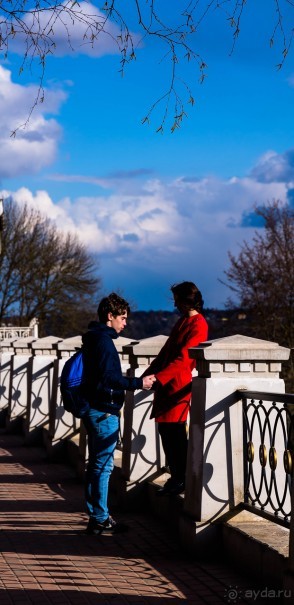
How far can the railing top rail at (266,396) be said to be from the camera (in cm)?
641

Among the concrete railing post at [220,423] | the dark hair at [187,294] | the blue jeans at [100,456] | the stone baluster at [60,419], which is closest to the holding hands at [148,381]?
the blue jeans at [100,456]

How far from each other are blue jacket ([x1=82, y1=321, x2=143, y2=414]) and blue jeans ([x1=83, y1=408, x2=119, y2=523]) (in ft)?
0.32

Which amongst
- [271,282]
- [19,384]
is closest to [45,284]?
[271,282]

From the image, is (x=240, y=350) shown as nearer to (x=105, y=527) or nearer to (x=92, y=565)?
(x=92, y=565)

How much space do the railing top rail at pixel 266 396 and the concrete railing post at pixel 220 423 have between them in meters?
0.12

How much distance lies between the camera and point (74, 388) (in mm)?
8094

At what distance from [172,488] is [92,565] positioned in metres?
1.40

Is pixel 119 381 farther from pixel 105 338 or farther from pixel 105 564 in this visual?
pixel 105 564

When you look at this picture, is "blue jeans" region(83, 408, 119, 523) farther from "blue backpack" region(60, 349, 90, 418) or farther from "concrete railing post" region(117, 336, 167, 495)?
"concrete railing post" region(117, 336, 167, 495)

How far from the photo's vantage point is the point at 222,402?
7.40m

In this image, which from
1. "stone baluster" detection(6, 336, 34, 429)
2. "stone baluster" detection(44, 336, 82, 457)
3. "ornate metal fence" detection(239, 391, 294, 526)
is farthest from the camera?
"stone baluster" detection(6, 336, 34, 429)

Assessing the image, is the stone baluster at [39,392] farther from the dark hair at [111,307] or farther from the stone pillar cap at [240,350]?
the stone pillar cap at [240,350]

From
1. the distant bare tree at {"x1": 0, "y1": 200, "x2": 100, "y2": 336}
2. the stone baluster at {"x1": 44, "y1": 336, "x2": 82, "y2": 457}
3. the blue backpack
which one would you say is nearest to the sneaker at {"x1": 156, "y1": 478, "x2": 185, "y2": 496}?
the blue backpack

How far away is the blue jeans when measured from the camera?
8.20m
